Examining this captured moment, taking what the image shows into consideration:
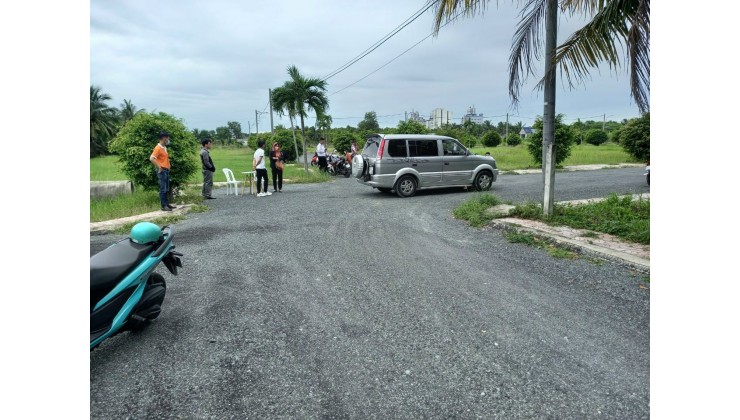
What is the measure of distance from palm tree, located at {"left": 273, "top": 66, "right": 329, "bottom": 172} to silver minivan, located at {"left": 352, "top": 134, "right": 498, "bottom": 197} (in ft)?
26.0

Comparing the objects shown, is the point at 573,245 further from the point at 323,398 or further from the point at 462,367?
the point at 323,398

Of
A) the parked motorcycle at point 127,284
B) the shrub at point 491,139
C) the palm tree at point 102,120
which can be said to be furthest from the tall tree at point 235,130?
the parked motorcycle at point 127,284

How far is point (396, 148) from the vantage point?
12211 mm

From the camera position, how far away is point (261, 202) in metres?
11.6

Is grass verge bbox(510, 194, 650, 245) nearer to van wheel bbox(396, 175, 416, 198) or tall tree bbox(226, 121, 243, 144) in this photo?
van wheel bbox(396, 175, 416, 198)

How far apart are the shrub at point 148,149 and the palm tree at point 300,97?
8643 millimetres

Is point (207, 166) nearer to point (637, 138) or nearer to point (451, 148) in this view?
point (451, 148)

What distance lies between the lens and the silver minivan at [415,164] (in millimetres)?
12125

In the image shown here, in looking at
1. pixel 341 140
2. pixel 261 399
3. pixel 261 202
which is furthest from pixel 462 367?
pixel 341 140

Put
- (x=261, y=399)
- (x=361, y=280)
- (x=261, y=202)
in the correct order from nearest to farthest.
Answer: (x=261, y=399) → (x=361, y=280) → (x=261, y=202)

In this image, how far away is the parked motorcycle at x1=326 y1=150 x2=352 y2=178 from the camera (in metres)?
19.7

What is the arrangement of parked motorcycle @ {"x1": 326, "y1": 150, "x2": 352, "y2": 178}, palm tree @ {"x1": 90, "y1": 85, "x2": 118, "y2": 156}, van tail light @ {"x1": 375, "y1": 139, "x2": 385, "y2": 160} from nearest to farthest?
1. van tail light @ {"x1": 375, "y1": 139, "x2": 385, "y2": 160}
2. parked motorcycle @ {"x1": 326, "y1": 150, "x2": 352, "y2": 178}
3. palm tree @ {"x1": 90, "y1": 85, "x2": 118, "y2": 156}

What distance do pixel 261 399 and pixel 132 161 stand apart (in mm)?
9764

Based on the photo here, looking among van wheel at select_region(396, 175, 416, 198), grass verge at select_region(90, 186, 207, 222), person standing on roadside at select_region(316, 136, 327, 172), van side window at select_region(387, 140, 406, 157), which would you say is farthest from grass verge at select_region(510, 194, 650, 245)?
person standing on roadside at select_region(316, 136, 327, 172)
